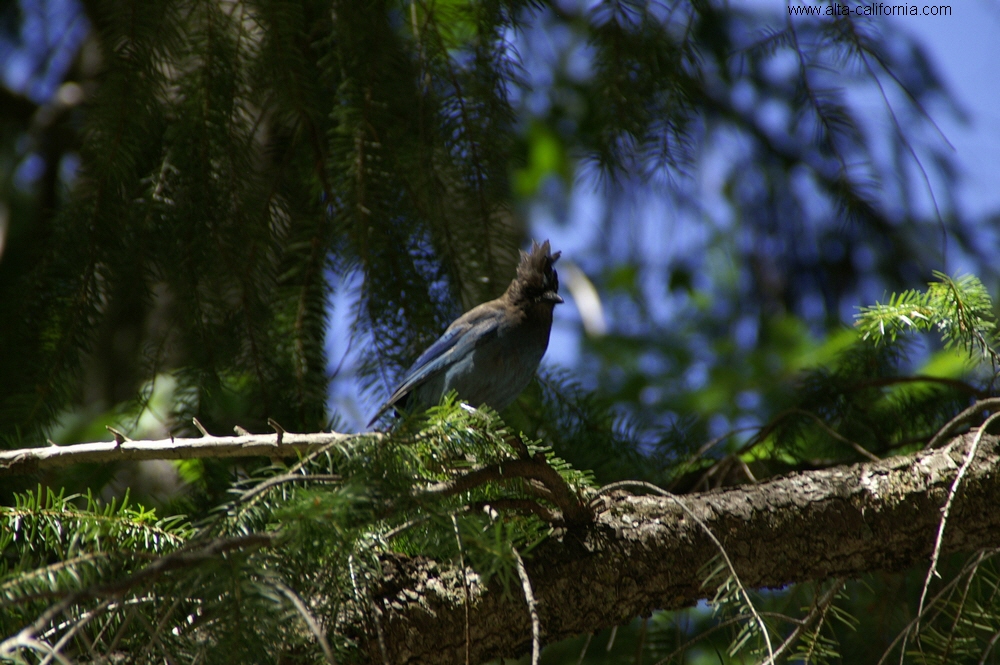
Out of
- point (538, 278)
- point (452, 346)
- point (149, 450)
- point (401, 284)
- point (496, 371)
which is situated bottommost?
point (149, 450)

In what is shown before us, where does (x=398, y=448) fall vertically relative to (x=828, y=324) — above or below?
below

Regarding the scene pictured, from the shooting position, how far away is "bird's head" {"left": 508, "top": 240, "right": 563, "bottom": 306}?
3568 mm

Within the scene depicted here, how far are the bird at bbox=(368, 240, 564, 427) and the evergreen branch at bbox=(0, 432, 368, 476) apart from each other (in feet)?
4.04

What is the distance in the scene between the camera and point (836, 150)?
2.79m

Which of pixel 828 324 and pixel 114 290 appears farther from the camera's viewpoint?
pixel 828 324

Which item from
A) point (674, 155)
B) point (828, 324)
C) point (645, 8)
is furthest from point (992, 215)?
point (645, 8)

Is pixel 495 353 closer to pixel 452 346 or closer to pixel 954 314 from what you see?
pixel 452 346

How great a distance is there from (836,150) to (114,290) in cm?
241

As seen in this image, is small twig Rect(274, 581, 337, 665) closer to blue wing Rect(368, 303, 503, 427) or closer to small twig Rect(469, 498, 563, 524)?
small twig Rect(469, 498, 563, 524)

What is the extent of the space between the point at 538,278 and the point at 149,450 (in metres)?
2.09

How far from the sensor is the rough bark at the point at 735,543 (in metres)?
1.99

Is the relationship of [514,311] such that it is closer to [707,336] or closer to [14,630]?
[707,336]

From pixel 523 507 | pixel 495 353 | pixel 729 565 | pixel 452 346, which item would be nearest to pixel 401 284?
pixel 452 346

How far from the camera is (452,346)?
3.18 meters
